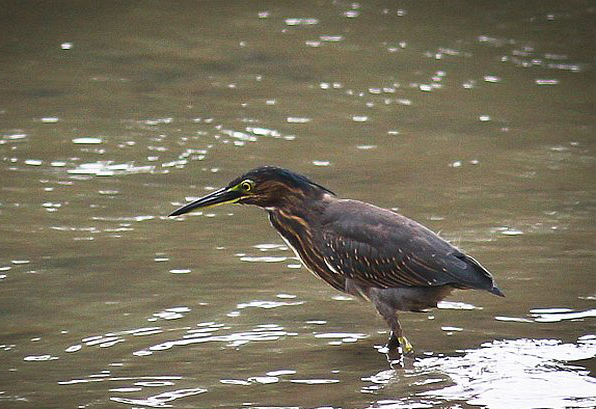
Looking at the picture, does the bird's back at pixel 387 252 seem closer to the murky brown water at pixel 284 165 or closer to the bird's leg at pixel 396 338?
the bird's leg at pixel 396 338

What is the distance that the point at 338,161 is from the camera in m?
11.0

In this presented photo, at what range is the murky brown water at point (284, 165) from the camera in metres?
6.76

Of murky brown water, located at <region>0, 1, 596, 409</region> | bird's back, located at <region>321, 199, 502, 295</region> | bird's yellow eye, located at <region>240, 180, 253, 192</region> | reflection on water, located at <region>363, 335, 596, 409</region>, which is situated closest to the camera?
reflection on water, located at <region>363, 335, 596, 409</region>

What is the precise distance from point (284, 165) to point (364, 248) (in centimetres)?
382

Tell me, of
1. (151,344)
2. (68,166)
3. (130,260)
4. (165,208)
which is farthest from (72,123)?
(151,344)

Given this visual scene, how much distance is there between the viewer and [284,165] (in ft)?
35.6

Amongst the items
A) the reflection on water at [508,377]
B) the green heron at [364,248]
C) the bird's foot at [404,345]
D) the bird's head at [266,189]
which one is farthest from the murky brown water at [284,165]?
the bird's head at [266,189]

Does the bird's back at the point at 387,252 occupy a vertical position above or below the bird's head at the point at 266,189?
below

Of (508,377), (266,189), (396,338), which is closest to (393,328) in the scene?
(396,338)

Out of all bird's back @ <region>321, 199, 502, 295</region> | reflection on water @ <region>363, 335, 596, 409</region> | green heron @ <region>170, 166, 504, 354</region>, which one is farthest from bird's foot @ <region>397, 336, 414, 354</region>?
bird's back @ <region>321, 199, 502, 295</region>

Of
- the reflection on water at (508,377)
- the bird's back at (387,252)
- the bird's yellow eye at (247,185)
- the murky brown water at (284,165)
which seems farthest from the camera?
Answer: the bird's yellow eye at (247,185)

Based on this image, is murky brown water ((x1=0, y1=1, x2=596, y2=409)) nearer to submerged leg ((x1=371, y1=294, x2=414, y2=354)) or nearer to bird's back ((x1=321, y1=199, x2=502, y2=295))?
submerged leg ((x1=371, y1=294, x2=414, y2=354))

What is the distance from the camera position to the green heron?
22.8ft

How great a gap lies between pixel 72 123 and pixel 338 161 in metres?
2.73
